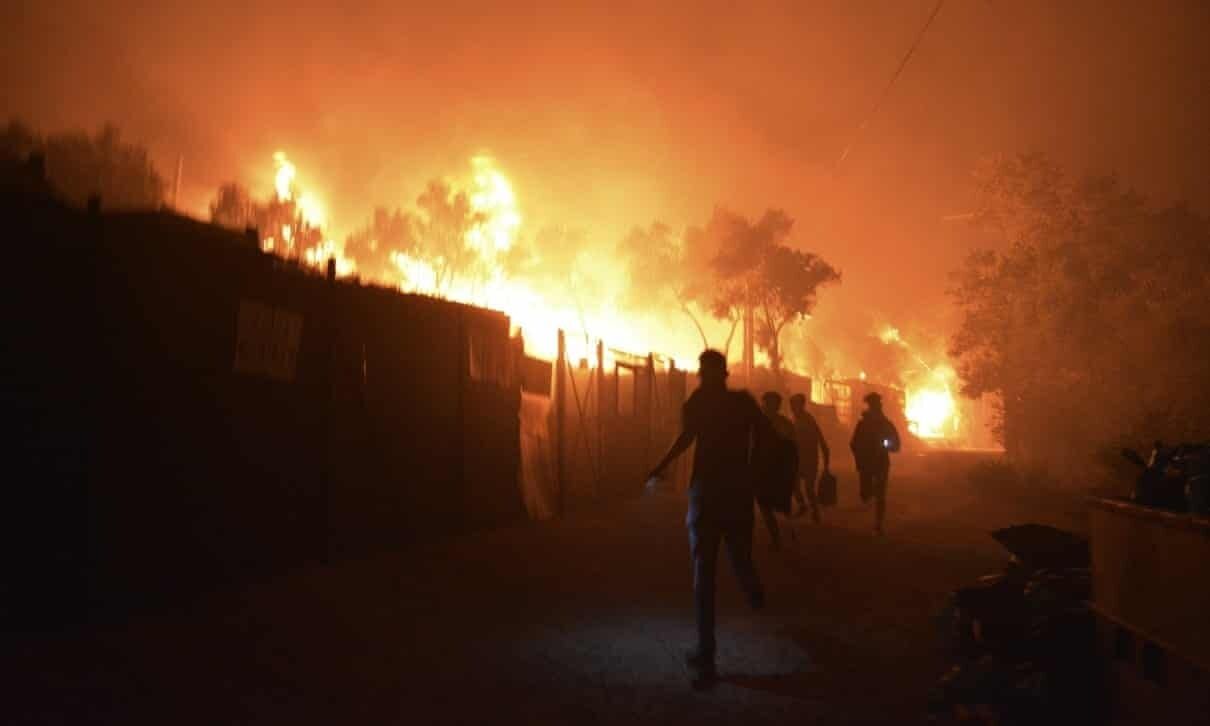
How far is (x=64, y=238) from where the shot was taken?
5453mm

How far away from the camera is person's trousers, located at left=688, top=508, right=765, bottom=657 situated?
502cm

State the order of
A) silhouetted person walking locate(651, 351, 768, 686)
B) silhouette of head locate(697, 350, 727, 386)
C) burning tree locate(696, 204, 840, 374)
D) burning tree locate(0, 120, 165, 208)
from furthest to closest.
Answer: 1. burning tree locate(696, 204, 840, 374)
2. burning tree locate(0, 120, 165, 208)
3. silhouette of head locate(697, 350, 727, 386)
4. silhouetted person walking locate(651, 351, 768, 686)

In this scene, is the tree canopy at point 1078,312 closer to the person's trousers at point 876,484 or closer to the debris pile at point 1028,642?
the person's trousers at point 876,484

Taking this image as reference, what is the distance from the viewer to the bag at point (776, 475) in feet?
20.3

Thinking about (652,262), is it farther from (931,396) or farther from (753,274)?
(931,396)

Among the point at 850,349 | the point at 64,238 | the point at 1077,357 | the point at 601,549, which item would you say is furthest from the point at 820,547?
the point at 850,349

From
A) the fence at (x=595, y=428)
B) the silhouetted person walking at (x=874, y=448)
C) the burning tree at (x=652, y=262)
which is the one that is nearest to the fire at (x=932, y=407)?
the burning tree at (x=652, y=262)

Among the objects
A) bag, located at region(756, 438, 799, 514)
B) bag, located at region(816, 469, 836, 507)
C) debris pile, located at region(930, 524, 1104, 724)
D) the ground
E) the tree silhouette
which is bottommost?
Result: the ground

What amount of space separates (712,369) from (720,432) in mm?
502

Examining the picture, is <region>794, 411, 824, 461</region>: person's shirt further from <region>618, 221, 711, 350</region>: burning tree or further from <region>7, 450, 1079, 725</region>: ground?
<region>618, 221, 711, 350</region>: burning tree

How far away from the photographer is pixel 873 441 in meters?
11.4

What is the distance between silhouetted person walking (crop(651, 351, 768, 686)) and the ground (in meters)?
0.44

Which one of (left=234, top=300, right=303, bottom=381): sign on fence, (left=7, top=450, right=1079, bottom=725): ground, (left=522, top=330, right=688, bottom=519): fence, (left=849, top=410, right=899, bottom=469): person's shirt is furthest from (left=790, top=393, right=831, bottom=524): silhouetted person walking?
(left=234, top=300, right=303, bottom=381): sign on fence

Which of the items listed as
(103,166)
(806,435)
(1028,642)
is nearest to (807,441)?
(806,435)
